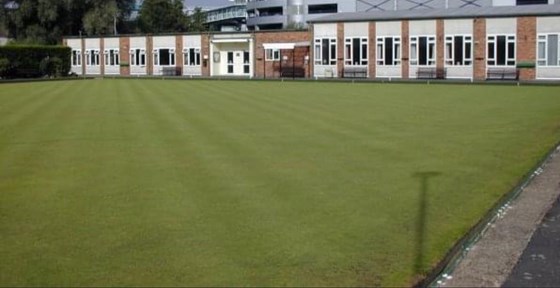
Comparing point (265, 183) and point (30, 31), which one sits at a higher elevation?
point (30, 31)

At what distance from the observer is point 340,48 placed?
5934cm

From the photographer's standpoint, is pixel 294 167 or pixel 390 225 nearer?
pixel 390 225

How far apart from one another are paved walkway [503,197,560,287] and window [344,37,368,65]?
163 feet

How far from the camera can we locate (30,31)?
81188 mm

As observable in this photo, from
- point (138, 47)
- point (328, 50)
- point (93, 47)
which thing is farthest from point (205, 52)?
point (93, 47)

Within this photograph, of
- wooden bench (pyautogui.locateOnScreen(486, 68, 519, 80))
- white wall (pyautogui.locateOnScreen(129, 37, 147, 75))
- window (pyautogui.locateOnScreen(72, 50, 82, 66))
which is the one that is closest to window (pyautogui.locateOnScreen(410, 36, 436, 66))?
wooden bench (pyautogui.locateOnScreen(486, 68, 519, 80))

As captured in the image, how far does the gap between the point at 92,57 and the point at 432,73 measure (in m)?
37.2

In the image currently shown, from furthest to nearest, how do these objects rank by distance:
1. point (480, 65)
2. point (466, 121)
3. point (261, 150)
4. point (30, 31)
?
1. point (30, 31)
2. point (480, 65)
3. point (466, 121)
4. point (261, 150)

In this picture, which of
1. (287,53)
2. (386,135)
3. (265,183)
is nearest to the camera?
(265,183)

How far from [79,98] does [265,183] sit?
899 inches

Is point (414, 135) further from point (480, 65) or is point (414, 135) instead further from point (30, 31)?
point (30, 31)

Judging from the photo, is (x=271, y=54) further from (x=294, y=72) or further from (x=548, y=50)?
(x=548, y=50)

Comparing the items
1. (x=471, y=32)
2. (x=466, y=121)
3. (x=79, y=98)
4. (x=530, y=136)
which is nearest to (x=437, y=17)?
(x=471, y=32)

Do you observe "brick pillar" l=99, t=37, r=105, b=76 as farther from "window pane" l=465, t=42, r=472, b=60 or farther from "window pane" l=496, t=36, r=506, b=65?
"window pane" l=496, t=36, r=506, b=65
